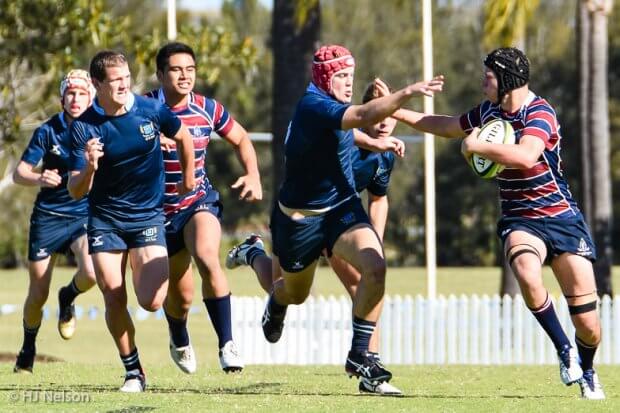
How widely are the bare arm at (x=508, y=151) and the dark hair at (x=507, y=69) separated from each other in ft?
1.46

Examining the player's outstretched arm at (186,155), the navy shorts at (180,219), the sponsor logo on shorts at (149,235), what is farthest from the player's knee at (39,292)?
the sponsor logo on shorts at (149,235)

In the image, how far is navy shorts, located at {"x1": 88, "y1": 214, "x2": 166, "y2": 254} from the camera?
9.49 meters

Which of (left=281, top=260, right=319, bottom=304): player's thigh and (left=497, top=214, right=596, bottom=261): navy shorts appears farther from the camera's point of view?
(left=281, top=260, right=319, bottom=304): player's thigh

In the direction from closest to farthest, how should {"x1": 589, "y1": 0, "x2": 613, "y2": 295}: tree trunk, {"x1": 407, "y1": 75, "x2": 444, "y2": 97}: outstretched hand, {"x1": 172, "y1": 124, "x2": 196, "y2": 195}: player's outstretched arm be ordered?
{"x1": 407, "y1": 75, "x2": 444, "y2": 97}: outstretched hand, {"x1": 172, "y1": 124, "x2": 196, "y2": 195}: player's outstretched arm, {"x1": 589, "y1": 0, "x2": 613, "y2": 295}: tree trunk

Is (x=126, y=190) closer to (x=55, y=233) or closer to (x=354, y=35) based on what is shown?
(x=55, y=233)

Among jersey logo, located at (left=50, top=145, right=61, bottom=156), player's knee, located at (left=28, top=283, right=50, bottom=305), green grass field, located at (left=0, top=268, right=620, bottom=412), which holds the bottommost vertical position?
green grass field, located at (left=0, top=268, right=620, bottom=412)

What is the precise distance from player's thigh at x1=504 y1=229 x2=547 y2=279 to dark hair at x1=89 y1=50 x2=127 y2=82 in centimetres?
286

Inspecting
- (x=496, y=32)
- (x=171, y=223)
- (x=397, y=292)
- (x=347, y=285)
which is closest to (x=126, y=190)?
(x=171, y=223)

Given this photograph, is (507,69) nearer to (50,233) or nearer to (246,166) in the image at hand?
(246,166)

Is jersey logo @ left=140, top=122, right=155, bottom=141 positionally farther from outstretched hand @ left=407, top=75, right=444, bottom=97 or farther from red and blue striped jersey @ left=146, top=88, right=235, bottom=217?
outstretched hand @ left=407, top=75, right=444, bottom=97

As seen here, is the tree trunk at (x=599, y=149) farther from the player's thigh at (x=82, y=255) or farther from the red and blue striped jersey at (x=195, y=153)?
the red and blue striped jersey at (x=195, y=153)

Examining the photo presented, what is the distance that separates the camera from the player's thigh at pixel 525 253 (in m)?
8.91

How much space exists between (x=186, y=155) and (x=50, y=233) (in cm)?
267

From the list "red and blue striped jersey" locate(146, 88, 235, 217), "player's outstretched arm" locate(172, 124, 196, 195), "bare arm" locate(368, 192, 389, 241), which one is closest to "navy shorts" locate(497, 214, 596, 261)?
"bare arm" locate(368, 192, 389, 241)
